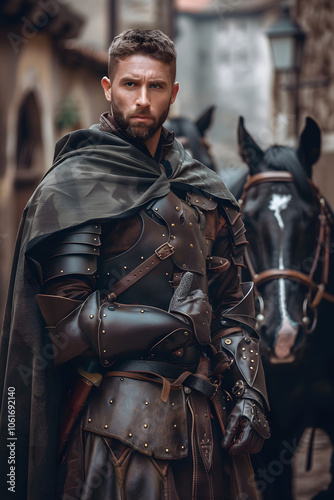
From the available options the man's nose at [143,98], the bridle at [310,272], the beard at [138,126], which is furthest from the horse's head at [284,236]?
the man's nose at [143,98]

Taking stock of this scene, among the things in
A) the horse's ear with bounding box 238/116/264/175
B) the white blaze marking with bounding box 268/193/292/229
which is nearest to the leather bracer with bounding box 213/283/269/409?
the white blaze marking with bounding box 268/193/292/229

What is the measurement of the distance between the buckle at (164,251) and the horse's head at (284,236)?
55.7 inches

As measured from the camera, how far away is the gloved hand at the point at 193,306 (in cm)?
293

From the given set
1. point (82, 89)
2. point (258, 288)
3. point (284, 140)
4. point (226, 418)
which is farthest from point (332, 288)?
point (82, 89)

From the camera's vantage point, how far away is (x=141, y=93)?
297 centimetres

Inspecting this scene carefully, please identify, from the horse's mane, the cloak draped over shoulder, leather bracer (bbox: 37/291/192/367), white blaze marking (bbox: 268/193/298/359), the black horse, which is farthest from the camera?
the horse's mane

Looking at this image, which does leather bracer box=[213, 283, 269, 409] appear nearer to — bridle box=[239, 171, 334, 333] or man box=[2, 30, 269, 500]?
man box=[2, 30, 269, 500]

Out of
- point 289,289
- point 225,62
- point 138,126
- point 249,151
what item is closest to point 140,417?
point 138,126

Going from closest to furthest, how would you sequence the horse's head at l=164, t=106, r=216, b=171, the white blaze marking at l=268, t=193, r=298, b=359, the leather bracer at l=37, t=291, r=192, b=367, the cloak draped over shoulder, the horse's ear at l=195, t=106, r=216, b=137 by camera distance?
the leather bracer at l=37, t=291, r=192, b=367 < the cloak draped over shoulder < the white blaze marking at l=268, t=193, r=298, b=359 < the horse's head at l=164, t=106, r=216, b=171 < the horse's ear at l=195, t=106, r=216, b=137

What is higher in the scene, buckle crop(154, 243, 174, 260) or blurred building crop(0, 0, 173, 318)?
blurred building crop(0, 0, 173, 318)

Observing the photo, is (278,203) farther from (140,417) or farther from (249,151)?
(140,417)

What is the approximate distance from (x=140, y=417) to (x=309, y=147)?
8.01 feet

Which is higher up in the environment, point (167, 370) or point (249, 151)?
point (249, 151)

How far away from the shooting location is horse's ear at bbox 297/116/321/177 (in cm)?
482
